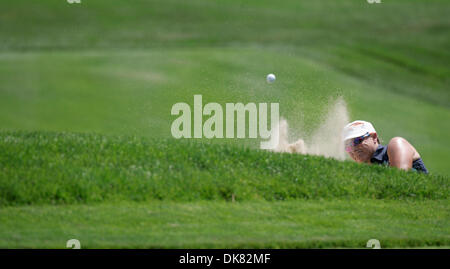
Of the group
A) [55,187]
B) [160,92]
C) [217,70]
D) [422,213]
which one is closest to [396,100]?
[217,70]

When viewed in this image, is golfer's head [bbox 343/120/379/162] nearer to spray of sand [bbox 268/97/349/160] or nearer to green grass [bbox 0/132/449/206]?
green grass [bbox 0/132/449/206]

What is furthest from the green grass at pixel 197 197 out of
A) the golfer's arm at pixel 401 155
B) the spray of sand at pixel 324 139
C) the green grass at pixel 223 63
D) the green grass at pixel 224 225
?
the green grass at pixel 223 63

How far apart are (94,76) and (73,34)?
1172 cm

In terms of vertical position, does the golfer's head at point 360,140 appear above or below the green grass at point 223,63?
below

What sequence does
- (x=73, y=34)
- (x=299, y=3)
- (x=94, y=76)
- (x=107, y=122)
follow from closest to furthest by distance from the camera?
(x=107, y=122), (x=94, y=76), (x=73, y=34), (x=299, y=3)

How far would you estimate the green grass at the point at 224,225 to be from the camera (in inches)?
250

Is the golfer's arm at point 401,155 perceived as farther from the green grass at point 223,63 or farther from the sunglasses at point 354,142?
the green grass at point 223,63

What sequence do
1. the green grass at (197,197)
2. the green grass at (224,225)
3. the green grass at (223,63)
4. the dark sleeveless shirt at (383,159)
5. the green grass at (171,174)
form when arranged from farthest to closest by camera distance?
the green grass at (223,63)
the dark sleeveless shirt at (383,159)
the green grass at (171,174)
the green grass at (197,197)
the green grass at (224,225)

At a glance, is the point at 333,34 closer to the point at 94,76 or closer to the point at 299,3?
the point at 299,3

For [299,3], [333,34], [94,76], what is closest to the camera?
[94,76]

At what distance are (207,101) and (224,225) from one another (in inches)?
363

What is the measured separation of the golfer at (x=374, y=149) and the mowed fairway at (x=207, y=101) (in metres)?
0.41

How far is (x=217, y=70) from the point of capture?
19812 millimetres
